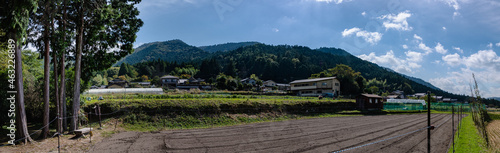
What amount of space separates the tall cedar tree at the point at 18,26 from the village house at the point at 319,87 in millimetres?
59947

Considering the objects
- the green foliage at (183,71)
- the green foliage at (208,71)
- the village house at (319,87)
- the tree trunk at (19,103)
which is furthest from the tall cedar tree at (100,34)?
the green foliage at (183,71)

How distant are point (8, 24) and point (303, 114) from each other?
25.8 meters

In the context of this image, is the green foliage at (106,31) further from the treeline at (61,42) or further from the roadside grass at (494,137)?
the roadside grass at (494,137)

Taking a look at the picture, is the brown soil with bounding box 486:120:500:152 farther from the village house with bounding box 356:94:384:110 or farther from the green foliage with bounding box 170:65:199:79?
the green foliage with bounding box 170:65:199:79

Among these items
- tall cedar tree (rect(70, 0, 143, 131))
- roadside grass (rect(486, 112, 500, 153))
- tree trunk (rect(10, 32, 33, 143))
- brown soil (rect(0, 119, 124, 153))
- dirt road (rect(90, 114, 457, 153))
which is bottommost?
roadside grass (rect(486, 112, 500, 153))

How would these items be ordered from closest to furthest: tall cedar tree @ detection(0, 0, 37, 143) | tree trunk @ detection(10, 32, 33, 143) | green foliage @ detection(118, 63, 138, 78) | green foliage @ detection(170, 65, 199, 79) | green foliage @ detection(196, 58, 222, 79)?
tall cedar tree @ detection(0, 0, 37, 143), tree trunk @ detection(10, 32, 33, 143), green foliage @ detection(196, 58, 222, 79), green foliage @ detection(118, 63, 138, 78), green foliage @ detection(170, 65, 199, 79)

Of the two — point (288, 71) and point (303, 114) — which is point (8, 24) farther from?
point (288, 71)

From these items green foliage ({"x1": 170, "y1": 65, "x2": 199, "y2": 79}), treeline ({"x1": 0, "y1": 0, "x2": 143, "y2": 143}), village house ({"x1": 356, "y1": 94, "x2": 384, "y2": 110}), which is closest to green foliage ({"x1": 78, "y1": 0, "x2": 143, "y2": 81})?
treeline ({"x1": 0, "y1": 0, "x2": 143, "y2": 143})

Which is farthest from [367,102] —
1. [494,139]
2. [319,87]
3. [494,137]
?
[319,87]

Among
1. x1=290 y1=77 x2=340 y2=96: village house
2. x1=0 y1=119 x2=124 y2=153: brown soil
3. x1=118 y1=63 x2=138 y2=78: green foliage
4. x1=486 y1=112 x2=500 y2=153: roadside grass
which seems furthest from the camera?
x1=118 y1=63 x2=138 y2=78: green foliage

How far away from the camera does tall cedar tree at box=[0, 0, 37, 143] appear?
9.41m

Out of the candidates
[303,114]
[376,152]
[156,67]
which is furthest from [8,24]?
[156,67]

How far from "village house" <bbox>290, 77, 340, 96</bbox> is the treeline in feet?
180

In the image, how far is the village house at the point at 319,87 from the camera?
62938 millimetres
